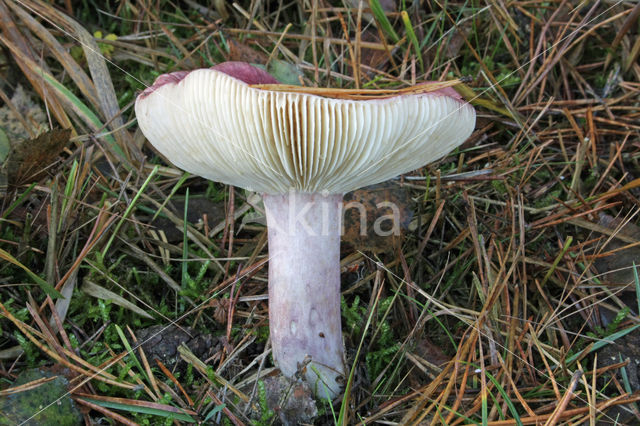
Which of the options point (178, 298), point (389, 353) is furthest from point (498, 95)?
point (178, 298)

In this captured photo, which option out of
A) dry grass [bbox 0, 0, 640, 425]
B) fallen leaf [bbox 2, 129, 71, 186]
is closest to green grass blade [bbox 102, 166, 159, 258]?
dry grass [bbox 0, 0, 640, 425]

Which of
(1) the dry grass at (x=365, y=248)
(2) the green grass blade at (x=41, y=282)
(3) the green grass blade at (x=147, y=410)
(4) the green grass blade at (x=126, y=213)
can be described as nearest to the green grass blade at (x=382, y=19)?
(1) the dry grass at (x=365, y=248)

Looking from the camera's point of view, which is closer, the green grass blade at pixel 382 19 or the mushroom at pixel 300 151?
the mushroom at pixel 300 151

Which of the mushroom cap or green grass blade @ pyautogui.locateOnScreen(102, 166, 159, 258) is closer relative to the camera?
the mushroom cap

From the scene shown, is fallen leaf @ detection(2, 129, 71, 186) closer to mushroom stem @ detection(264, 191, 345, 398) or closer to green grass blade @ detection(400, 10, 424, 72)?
mushroom stem @ detection(264, 191, 345, 398)

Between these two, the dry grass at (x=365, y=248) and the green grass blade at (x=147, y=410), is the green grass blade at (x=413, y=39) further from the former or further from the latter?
the green grass blade at (x=147, y=410)

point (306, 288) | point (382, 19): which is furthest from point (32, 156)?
point (382, 19)

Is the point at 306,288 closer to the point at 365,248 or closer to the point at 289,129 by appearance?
the point at 365,248
